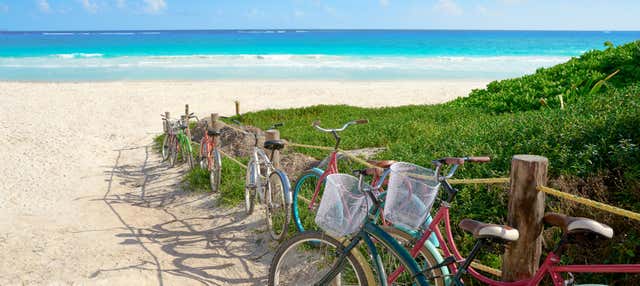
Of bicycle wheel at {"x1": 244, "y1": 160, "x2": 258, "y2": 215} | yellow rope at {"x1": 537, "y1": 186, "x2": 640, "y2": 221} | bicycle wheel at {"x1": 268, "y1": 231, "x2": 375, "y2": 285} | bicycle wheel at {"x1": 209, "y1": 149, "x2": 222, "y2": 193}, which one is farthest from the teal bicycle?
yellow rope at {"x1": 537, "y1": 186, "x2": 640, "y2": 221}

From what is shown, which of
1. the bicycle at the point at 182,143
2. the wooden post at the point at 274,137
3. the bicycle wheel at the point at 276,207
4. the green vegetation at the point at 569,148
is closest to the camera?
the green vegetation at the point at 569,148

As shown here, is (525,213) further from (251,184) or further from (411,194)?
(251,184)

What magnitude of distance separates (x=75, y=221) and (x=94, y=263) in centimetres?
174

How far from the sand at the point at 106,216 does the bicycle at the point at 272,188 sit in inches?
9.4

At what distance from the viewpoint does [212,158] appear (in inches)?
313

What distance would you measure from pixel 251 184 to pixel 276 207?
0.62 meters

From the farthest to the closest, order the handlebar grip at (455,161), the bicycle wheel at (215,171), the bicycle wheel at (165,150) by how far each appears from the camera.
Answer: the bicycle wheel at (165,150) < the bicycle wheel at (215,171) < the handlebar grip at (455,161)

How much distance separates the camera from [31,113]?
660 inches

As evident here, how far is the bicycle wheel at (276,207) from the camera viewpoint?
5.71 m

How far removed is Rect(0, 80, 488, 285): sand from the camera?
5246 mm

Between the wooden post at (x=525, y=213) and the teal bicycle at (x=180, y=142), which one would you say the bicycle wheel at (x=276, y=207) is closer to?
the wooden post at (x=525, y=213)

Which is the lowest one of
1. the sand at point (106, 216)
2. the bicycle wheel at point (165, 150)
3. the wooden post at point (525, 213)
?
the sand at point (106, 216)

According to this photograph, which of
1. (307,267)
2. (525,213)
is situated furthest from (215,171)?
(525,213)

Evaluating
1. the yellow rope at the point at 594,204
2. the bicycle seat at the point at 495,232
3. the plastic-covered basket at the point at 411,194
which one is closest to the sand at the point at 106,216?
the plastic-covered basket at the point at 411,194
